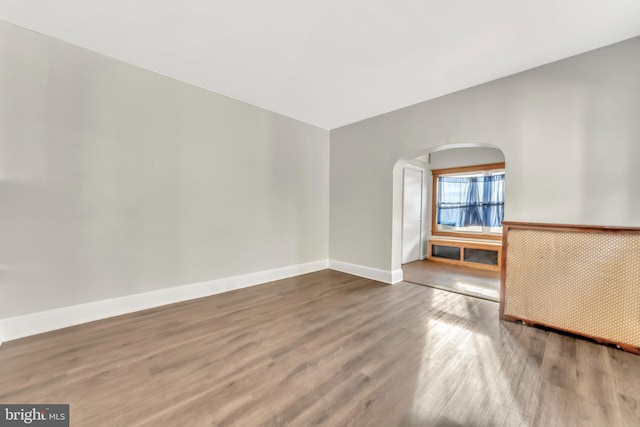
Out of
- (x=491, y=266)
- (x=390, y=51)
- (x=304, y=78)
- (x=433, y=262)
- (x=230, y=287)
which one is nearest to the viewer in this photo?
(x=390, y=51)

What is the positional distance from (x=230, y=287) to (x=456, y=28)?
3.82 metres

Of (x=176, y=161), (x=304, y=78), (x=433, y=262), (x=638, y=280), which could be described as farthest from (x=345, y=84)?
(x=433, y=262)

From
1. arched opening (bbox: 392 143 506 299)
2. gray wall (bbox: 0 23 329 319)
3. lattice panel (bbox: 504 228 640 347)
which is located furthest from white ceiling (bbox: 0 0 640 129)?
arched opening (bbox: 392 143 506 299)

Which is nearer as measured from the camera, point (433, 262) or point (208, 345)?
point (208, 345)

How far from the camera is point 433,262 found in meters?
5.44

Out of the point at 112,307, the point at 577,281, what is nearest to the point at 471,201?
the point at 577,281

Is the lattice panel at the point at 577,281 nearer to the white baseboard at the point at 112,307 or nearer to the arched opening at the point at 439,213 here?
the arched opening at the point at 439,213

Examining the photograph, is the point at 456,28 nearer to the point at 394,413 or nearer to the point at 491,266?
the point at 394,413

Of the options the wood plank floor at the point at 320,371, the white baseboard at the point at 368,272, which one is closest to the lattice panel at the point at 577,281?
the wood plank floor at the point at 320,371

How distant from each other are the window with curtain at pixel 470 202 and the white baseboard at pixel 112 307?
4495 millimetres

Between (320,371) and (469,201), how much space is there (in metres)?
5.30

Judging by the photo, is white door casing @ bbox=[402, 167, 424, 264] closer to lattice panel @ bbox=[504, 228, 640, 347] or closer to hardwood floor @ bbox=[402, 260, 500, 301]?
hardwood floor @ bbox=[402, 260, 500, 301]

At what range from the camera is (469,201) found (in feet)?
17.9

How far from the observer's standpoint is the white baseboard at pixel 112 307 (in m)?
2.07
